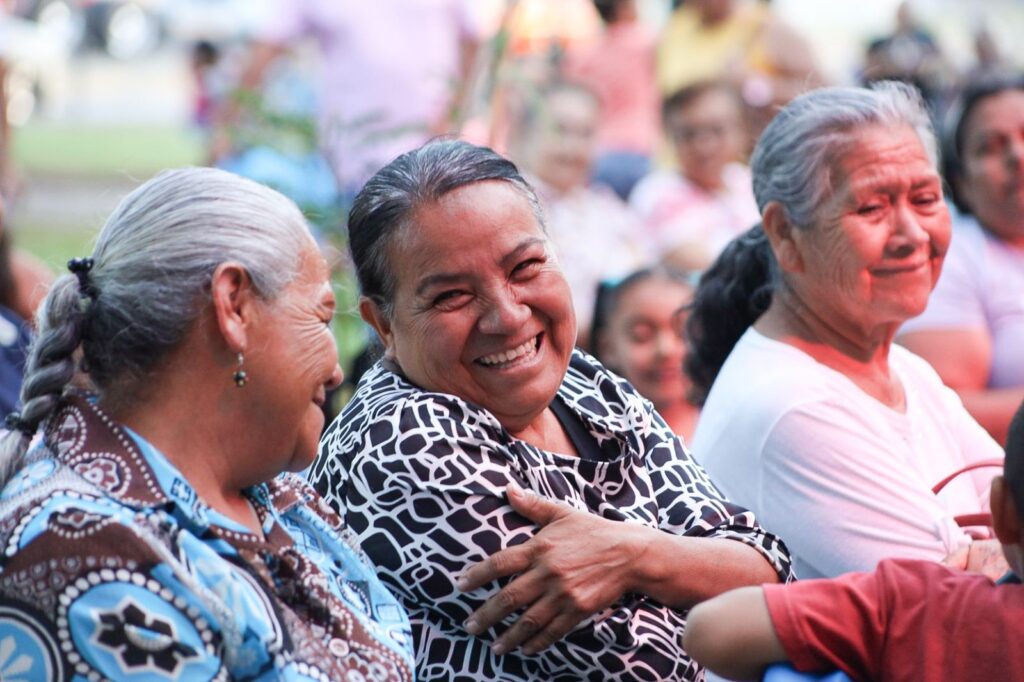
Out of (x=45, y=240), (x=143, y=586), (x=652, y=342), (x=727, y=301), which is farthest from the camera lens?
(x=45, y=240)

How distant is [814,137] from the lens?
329 centimetres

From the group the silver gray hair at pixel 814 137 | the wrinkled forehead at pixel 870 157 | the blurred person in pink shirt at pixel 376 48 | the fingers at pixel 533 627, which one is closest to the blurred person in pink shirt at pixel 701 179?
the blurred person in pink shirt at pixel 376 48

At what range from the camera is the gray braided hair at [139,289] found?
6.88 feet

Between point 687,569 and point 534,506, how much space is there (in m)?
0.30

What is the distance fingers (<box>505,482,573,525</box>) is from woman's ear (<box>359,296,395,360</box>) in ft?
1.38

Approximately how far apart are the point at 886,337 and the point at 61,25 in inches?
816

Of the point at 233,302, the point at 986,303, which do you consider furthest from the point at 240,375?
the point at 986,303

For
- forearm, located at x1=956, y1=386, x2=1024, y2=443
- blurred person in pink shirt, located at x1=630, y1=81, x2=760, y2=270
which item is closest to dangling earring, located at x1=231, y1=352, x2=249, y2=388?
forearm, located at x1=956, y1=386, x2=1024, y2=443

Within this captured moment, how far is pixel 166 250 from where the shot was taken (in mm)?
2102

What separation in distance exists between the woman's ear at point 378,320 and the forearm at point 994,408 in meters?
2.33

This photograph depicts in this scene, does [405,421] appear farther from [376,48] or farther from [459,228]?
[376,48]

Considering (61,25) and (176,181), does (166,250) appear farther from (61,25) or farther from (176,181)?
(61,25)

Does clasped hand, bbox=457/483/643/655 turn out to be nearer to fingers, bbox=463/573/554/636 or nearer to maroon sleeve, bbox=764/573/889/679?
fingers, bbox=463/573/554/636

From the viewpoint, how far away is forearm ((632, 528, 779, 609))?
97.0 inches
